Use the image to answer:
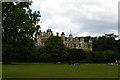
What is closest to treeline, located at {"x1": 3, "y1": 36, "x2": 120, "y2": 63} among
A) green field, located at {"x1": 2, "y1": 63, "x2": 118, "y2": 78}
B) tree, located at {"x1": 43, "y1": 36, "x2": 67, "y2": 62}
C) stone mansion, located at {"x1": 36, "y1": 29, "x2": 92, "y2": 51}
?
tree, located at {"x1": 43, "y1": 36, "x2": 67, "y2": 62}

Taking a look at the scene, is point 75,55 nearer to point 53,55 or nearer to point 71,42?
point 53,55

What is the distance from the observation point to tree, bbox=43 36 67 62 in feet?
229

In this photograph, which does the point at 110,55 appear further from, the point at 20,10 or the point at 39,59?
the point at 20,10

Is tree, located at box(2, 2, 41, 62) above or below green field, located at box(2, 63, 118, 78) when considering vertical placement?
above

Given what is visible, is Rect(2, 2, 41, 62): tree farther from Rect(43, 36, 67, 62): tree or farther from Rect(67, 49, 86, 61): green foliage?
Rect(67, 49, 86, 61): green foliage

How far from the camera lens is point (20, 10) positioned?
1903 inches

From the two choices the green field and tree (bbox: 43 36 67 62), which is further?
tree (bbox: 43 36 67 62)

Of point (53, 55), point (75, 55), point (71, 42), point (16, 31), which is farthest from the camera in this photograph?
point (71, 42)

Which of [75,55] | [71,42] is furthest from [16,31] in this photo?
[71,42]

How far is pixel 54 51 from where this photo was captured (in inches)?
2763

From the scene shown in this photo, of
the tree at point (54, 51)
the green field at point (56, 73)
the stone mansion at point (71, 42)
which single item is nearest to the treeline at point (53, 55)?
the tree at point (54, 51)

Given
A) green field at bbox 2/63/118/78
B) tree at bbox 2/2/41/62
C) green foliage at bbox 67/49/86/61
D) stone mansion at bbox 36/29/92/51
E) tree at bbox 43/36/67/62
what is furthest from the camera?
stone mansion at bbox 36/29/92/51

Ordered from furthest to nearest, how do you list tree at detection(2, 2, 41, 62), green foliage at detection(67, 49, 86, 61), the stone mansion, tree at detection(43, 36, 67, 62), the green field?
1. the stone mansion
2. green foliage at detection(67, 49, 86, 61)
3. tree at detection(43, 36, 67, 62)
4. tree at detection(2, 2, 41, 62)
5. the green field

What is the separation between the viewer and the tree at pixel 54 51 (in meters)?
69.9
